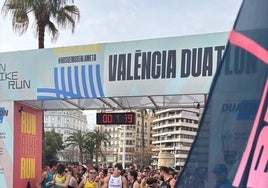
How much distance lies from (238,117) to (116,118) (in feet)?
33.5

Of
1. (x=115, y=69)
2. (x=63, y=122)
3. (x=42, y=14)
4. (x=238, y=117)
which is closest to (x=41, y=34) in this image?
(x=42, y=14)

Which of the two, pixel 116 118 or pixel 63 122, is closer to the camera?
pixel 116 118

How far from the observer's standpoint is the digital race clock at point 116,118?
11.7 meters

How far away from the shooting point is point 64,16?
18.8m

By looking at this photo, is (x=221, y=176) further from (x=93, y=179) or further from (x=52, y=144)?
(x=52, y=144)

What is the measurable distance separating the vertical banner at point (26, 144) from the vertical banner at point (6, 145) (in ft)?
0.34

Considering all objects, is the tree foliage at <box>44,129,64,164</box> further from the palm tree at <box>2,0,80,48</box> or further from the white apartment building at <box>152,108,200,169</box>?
the palm tree at <box>2,0,80,48</box>

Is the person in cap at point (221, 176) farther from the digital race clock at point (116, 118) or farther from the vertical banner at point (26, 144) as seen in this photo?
the vertical banner at point (26, 144)

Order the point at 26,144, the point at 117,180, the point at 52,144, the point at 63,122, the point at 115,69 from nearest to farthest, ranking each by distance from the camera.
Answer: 1. the point at 117,180
2. the point at 115,69
3. the point at 26,144
4. the point at 52,144
5. the point at 63,122

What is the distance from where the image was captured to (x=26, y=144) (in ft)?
40.3

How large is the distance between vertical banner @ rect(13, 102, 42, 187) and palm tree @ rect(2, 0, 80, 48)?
6206 millimetres

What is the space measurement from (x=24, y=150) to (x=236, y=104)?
1097 cm

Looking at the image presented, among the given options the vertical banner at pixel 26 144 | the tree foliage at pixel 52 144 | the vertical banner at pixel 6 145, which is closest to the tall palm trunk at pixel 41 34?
the vertical banner at pixel 26 144

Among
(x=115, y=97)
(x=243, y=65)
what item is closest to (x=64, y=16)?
(x=115, y=97)
